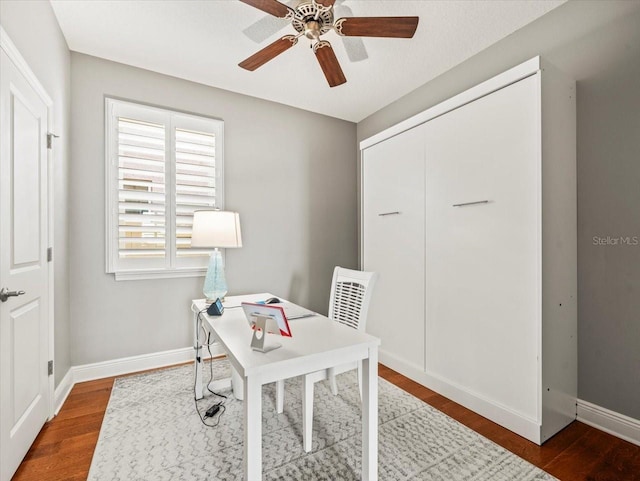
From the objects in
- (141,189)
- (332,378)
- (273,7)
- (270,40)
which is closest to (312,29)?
(273,7)

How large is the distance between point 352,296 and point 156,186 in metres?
1.93

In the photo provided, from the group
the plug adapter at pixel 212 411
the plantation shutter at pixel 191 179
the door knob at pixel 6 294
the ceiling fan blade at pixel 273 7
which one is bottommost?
the plug adapter at pixel 212 411

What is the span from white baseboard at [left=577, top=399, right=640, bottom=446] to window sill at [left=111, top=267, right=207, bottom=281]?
9.76ft

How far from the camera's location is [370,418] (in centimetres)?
131

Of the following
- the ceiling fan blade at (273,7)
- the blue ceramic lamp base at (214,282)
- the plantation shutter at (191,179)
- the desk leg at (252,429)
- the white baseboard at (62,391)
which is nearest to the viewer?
the desk leg at (252,429)

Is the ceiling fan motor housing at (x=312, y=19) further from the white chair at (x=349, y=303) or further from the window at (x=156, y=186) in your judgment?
the window at (x=156, y=186)

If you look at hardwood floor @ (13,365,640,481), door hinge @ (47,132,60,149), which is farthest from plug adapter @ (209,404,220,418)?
door hinge @ (47,132,60,149)

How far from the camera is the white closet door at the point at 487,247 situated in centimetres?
170

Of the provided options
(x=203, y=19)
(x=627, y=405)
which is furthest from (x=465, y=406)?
(x=203, y=19)

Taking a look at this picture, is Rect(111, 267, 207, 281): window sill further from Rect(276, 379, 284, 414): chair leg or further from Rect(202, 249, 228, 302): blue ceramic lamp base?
Rect(276, 379, 284, 414): chair leg

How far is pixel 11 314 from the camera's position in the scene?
1.43m

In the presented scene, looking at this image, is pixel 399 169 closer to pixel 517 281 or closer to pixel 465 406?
pixel 517 281

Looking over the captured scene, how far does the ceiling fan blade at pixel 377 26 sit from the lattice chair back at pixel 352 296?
1.36 meters

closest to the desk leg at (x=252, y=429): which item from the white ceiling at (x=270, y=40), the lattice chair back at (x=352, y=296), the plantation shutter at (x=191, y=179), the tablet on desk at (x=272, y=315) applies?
the tablet on desk at (x=272, y=315)
